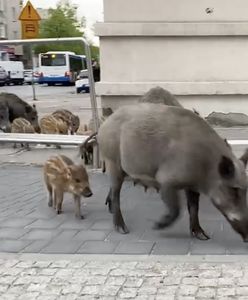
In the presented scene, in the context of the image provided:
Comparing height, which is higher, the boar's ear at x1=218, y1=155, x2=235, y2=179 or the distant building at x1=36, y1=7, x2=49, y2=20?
the distant building at x1=36, y1=7, x2=49, y2=20

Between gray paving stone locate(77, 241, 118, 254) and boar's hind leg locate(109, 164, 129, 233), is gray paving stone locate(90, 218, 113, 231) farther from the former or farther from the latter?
gray paving stone locate(77, 241, 118, 254)

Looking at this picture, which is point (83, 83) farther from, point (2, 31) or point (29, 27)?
point (2, 31)

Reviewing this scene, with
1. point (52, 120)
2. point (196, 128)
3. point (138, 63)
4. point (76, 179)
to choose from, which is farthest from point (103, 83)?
point (196, 128)

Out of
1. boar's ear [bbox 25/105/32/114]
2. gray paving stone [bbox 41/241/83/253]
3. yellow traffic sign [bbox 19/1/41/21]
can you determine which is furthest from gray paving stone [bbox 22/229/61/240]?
yellow traffic sign [bbox 19/1/41/21]

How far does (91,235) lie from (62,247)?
1.58 feet

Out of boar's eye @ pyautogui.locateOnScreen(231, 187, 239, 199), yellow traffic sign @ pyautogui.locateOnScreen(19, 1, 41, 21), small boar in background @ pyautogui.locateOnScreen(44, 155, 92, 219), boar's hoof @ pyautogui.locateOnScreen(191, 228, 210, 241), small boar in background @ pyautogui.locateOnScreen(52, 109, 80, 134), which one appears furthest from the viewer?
yellow traffic sign @ pyautogui.locateOnScreen(19, 1, 41, 21)

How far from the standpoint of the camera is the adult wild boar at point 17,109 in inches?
497

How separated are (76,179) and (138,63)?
4.03m

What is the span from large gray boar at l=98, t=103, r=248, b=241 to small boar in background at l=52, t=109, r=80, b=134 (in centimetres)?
563

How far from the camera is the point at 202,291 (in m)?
4.78

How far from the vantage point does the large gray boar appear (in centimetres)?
569

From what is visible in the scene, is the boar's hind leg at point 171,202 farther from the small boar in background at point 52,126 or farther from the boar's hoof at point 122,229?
the small boar in background at point 52,126

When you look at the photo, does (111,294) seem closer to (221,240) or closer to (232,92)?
(221,240)

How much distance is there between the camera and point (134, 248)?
19.6 ft
